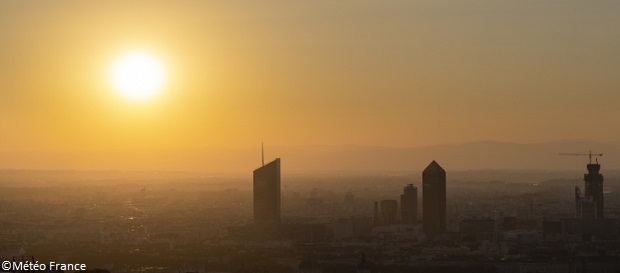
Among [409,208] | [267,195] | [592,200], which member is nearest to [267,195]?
[267,195]

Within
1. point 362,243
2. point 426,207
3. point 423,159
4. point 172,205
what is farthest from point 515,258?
point 423,159

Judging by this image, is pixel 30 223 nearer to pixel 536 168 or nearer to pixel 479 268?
pixel 479 268

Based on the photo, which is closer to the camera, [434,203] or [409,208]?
[434,203]

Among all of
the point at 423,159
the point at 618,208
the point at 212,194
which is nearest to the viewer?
the point at 618,208

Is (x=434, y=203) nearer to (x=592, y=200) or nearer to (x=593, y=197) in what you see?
(x=592, y=200)

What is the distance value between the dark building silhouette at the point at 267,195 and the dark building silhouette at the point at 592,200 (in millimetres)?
17608

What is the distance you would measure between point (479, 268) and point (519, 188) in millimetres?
79486

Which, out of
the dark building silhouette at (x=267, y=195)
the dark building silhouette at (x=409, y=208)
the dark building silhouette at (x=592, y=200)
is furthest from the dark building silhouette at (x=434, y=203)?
the dark building silhouette at (x=592, y=200)

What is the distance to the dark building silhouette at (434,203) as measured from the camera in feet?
229

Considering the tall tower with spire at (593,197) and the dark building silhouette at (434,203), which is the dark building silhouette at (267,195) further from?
the tall tower with spire at (593,197)

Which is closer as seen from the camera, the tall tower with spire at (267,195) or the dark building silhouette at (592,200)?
the tall tower with spire at (267,195)

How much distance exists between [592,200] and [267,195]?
19.5 metres

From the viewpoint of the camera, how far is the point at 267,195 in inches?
2958

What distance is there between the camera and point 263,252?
55469 mm
